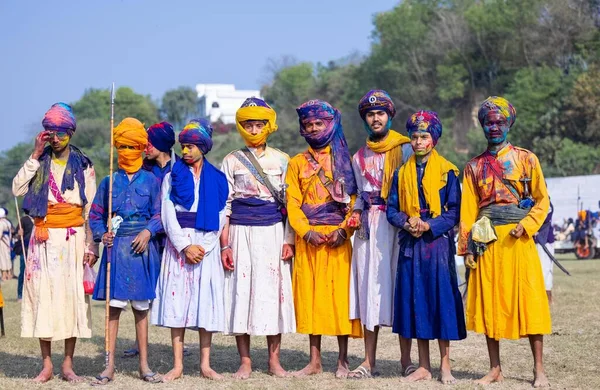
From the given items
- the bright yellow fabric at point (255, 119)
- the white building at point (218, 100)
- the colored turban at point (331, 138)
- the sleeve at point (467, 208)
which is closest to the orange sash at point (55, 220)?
the bright yellow fabric at point (255, 119)

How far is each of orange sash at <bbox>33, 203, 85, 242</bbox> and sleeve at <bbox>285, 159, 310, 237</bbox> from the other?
1875 mm

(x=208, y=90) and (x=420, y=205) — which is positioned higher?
(x=208, y=90)

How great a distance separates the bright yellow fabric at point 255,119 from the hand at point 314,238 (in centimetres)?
97

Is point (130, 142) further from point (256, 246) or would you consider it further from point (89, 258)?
point (256, 246)

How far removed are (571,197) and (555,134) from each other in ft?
45.7

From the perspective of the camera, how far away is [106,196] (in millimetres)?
7297

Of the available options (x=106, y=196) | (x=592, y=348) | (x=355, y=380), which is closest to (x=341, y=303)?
(x=355, y=380)

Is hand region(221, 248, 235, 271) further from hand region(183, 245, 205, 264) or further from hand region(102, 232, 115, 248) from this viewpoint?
hand region(102, 232, 115, 248)

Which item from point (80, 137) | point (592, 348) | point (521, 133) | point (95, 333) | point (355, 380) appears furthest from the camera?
point (80, 137)

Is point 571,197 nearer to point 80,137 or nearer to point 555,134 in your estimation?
point 555,134

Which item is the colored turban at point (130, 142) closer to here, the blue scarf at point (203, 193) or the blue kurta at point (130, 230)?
the blue kurta at point (130, 230)

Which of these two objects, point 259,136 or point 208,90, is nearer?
point 259,136

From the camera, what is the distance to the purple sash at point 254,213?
7.43m

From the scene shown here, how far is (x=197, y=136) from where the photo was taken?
289 inches
